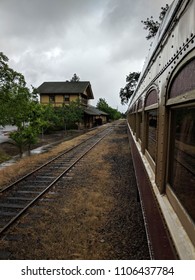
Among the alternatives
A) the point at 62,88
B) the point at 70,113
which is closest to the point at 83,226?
the point at 70,113

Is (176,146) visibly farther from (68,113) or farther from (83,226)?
(68,113)

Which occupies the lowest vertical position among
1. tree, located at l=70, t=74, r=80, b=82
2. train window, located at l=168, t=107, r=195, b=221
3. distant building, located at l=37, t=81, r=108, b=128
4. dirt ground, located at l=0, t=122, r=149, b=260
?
dirt ground, located at l=0, t=122, r=149, b=260

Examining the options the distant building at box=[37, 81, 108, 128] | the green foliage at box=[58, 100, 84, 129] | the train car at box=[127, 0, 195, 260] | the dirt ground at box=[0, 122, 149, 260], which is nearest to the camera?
the train car at box=[127, 0, 195, 260]

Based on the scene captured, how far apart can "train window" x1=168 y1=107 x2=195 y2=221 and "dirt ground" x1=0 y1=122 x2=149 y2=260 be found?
6.83 ft

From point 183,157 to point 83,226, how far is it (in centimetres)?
329

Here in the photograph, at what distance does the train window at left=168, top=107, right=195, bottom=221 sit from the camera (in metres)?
2.27

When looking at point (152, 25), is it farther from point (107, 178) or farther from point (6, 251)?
point (6, 251)

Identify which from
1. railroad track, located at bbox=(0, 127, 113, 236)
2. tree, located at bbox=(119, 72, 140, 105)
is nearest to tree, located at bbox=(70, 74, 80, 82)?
tree, located at bbox=(119, 72, 140, 105)

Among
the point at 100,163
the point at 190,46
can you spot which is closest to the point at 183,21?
the point at 190,46

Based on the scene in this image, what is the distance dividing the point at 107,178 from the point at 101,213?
3.21 m

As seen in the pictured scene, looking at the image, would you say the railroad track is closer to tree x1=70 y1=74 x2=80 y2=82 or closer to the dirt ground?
the dirt ground

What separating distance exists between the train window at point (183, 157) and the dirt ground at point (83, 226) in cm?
208

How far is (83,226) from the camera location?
17.1 feet

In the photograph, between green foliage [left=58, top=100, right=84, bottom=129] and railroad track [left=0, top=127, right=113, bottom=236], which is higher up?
green foliage [left=58, top=100, right=84, bottom=129]
